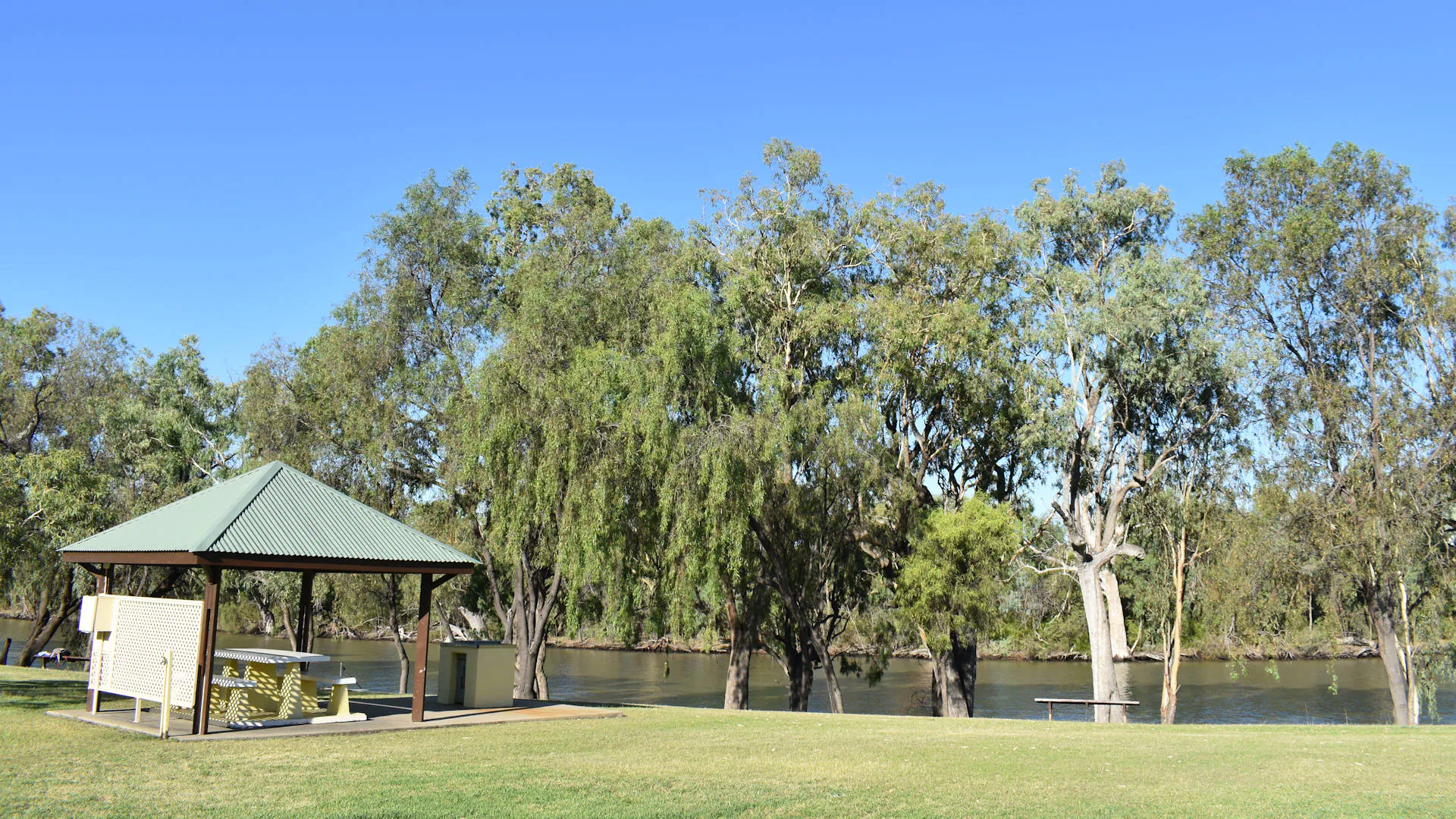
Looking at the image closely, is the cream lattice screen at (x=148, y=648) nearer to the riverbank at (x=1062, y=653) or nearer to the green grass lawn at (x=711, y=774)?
the green grass lawn at (x=711, y=774)

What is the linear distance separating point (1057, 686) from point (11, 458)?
136 feet

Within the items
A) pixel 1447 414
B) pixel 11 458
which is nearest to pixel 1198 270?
pixel 1447 414

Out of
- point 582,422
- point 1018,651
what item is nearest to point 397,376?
point 582,422

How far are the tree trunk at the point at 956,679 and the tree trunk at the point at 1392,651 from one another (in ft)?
31.5

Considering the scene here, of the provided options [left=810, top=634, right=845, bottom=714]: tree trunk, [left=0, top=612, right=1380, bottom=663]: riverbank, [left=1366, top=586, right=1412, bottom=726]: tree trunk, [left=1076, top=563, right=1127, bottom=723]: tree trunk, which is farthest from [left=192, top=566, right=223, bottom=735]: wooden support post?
[left=0, top=612, right=1380, bottom=663]: riverbank

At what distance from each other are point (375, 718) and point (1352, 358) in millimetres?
24566

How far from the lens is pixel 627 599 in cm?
2139

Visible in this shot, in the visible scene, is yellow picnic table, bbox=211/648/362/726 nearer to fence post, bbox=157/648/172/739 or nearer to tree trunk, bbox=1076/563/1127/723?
fence post, bbox=157/648/172/739

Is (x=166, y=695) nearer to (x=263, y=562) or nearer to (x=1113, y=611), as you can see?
(x=263, y=562)

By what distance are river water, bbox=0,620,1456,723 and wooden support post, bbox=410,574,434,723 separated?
12.7 m

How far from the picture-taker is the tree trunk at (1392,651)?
24656 mm

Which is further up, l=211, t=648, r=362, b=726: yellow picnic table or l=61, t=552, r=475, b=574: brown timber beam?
l=61, t=552, r=475, b=574: brown timber beam

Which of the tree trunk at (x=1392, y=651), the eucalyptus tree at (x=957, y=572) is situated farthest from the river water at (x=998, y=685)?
the eucalyptus tree at (x=957, y=572)

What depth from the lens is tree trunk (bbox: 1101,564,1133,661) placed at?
98.5ft
